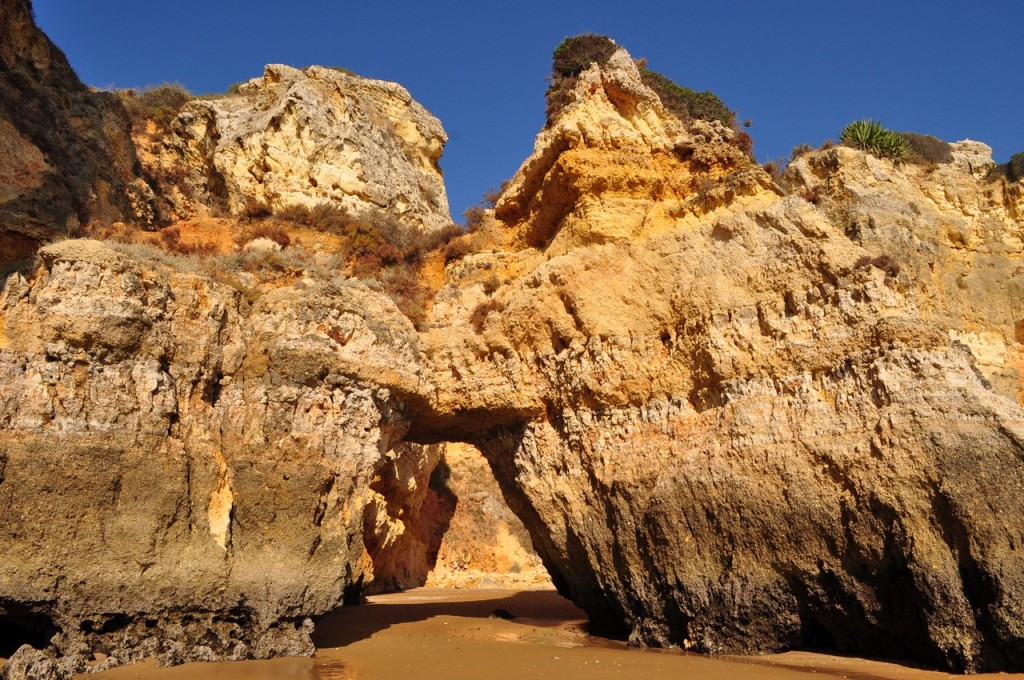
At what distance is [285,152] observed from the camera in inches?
860

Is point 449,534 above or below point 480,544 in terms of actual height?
above

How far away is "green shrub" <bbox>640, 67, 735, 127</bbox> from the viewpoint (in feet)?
54.5

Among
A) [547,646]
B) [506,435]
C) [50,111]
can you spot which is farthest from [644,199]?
[50,111]

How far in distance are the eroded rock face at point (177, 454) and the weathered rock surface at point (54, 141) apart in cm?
416

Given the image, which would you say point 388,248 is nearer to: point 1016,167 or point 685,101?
point 685,101

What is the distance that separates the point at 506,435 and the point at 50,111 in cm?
1345

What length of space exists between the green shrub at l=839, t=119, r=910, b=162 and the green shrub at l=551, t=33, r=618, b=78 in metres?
6.03

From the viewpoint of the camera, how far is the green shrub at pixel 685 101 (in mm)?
16625

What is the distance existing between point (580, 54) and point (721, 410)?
9582 millimetres

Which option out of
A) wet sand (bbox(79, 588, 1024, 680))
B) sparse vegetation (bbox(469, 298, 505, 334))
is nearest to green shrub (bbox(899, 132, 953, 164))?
sparse vegetation (bbox(469, 298, 505, 334))

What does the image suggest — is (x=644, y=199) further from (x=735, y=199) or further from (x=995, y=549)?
(x=995, y=549)

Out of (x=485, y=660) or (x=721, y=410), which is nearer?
(x=485, y=660)

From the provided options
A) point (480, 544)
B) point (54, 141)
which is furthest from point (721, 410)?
point (480, 544)

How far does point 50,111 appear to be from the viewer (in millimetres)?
17922
